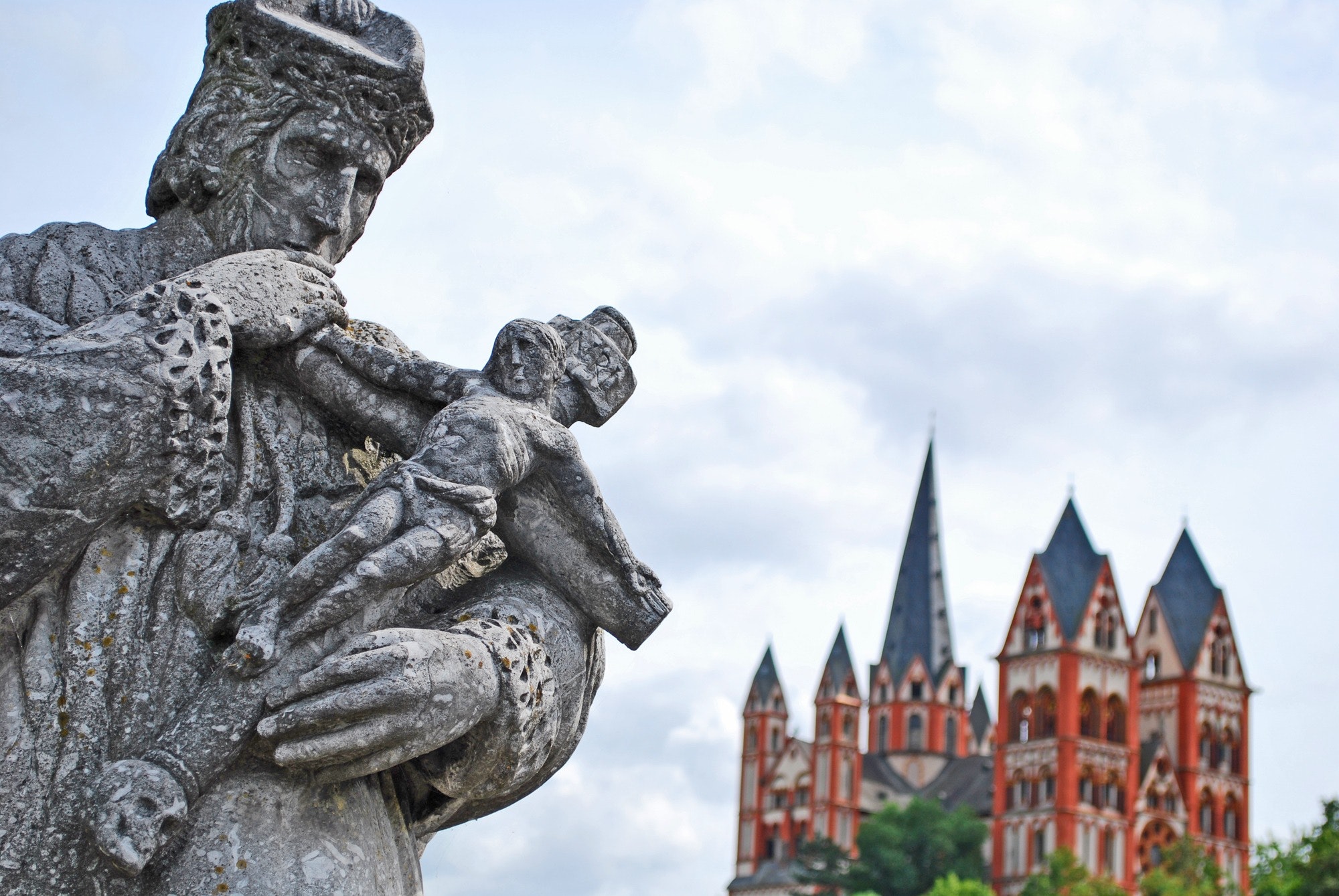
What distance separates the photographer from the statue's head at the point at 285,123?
3.97 metres

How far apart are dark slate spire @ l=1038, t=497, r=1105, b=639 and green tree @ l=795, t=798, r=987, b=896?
9263mm

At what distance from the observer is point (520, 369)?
3793mm

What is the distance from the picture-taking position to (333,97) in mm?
3994

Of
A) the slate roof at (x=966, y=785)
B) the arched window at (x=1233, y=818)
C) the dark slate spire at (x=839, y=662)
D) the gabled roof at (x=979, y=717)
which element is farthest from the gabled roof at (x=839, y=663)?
the arched window at (x=1233, y=818)

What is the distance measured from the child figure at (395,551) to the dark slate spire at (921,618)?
8994 cm

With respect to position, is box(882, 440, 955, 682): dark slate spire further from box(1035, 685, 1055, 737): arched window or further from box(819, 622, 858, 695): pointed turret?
box(1035, 685, 1055, 737): arched window

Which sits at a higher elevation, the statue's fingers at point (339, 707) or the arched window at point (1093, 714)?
the arched window at point (1093, 714)

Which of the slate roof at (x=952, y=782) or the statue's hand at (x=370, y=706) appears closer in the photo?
the statue's hand at (x=370, y=706)

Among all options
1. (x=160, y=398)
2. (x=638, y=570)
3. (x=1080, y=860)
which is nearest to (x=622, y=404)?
(x=638, y=570)

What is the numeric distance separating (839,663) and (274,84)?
3441 inches

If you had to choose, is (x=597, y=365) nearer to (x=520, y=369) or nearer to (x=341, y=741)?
(x=520, y=369)

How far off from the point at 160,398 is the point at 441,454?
0.55 m

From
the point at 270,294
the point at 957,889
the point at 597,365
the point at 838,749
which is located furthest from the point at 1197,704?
the point at 270,294

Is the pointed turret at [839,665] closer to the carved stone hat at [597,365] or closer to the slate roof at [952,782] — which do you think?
the slate roof at [952,782]
